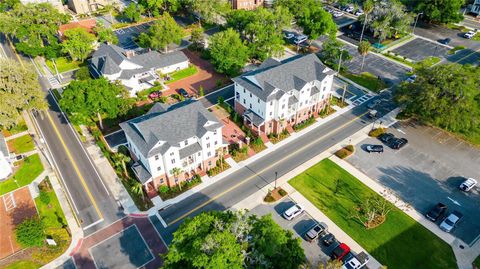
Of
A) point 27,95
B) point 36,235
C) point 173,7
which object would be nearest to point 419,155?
point 36,235

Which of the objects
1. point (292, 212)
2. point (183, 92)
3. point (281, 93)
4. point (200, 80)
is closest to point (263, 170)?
point (292, 212)

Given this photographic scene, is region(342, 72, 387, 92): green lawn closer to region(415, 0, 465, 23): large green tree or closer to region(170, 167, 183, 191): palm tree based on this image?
region(415, 0, 465, 23): large green tree

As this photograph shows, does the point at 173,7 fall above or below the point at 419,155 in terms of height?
above

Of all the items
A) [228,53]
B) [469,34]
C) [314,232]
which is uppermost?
[228,53]

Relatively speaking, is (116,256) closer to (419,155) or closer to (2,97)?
(2,97)

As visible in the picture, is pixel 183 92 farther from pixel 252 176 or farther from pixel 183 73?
pixel 252 176
